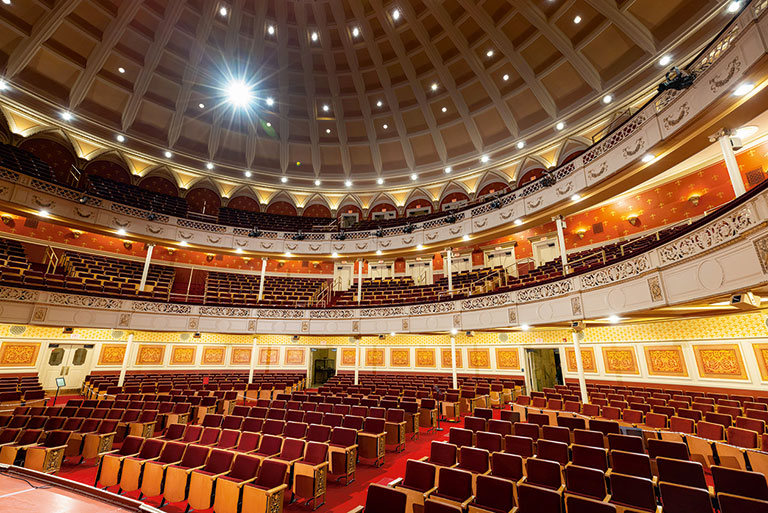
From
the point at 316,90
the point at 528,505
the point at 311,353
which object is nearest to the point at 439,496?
the point at 528,505

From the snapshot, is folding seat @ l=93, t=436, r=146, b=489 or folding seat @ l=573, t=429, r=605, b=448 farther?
folding seat @ l=573, t=429, r=605, b=448

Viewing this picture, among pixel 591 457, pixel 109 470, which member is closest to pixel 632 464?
pixel 591 457

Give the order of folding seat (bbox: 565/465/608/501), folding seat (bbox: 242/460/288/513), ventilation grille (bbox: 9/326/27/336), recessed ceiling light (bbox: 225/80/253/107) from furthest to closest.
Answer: recessed ceiling light (bbox: 225/80/253/107) → ventilation grille (bbox: 9/326/27/336) → folding seat (bbox: 242/460/288/513) → folding seat (bbox: 565/465/608/501)

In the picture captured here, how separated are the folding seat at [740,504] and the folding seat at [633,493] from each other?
0.52 meters

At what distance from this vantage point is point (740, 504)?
2965 mm

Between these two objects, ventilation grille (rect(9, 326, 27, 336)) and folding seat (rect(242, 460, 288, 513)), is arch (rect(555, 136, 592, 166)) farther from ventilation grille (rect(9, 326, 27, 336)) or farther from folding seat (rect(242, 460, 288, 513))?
ventilation grille (rect(9, 326, 27, 336))

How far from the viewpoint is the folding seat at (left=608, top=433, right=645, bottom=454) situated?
188 inches

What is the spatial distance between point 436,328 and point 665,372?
7.93 meters

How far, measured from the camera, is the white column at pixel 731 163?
256 inches

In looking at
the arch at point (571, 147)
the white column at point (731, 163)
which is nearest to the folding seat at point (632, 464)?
the white column at point (731, 163)

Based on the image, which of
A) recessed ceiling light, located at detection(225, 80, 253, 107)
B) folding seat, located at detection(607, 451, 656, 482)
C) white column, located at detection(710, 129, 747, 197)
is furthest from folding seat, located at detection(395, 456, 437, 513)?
recessed ceiling light, located at detection(225, 80, 253, 107)

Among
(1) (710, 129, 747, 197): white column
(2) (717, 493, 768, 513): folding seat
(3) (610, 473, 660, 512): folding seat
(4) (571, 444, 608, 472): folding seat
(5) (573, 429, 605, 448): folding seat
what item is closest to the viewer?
(2) (717, 493, 768, 513): folding seat

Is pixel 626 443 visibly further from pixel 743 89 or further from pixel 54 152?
pixel 54 152

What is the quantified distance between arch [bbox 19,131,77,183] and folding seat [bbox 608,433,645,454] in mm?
22628
